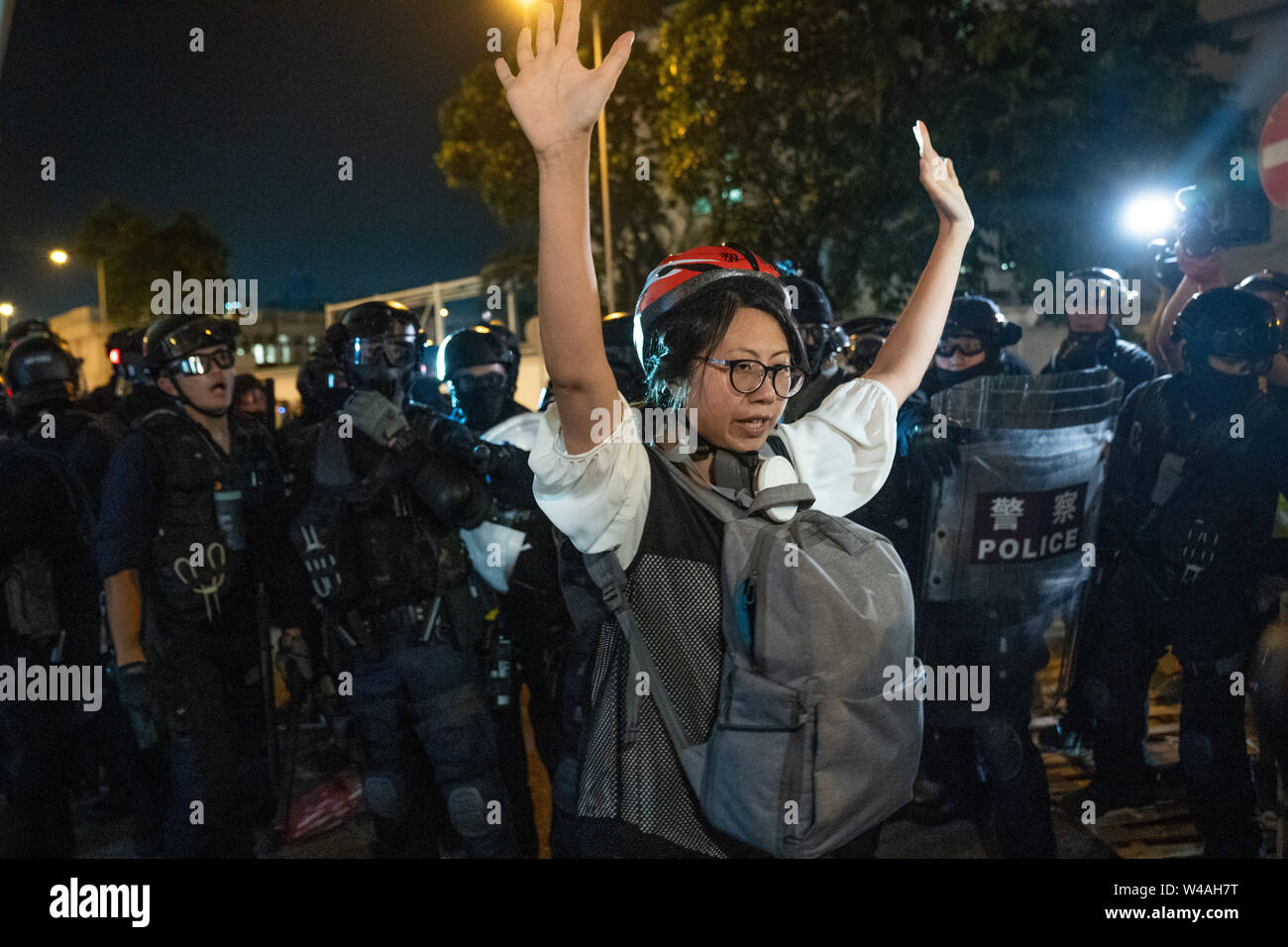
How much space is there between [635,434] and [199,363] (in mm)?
2668

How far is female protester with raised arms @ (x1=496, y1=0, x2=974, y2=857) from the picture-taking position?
5.46 ft

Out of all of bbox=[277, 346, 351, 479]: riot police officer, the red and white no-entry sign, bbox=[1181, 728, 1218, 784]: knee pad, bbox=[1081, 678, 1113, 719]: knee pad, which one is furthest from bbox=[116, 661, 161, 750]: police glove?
the red and white no-entry sign

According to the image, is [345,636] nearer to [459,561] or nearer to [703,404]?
[459,561]

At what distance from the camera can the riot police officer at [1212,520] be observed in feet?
11.5

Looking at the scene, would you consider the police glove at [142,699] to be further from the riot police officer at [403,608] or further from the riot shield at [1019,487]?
the riot shield at [1019,487]

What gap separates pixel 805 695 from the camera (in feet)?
5.51

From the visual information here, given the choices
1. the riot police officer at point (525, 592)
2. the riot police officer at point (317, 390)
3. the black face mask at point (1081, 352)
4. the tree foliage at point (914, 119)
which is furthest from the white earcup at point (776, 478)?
the tree foliage at point (914, 119)

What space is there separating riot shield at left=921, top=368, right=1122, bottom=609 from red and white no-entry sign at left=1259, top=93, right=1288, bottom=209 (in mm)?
1663

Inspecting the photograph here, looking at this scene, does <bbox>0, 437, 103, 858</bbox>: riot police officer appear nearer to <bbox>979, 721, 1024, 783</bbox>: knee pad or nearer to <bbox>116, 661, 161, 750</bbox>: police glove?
<bbox>116, 661, 161, 750</bbox>: police glove

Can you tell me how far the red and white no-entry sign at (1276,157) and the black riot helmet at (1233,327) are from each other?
109cm

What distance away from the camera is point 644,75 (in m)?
15.5

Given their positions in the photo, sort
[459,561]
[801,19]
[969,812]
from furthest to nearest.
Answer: [801,19], [969,812], [459,561]
